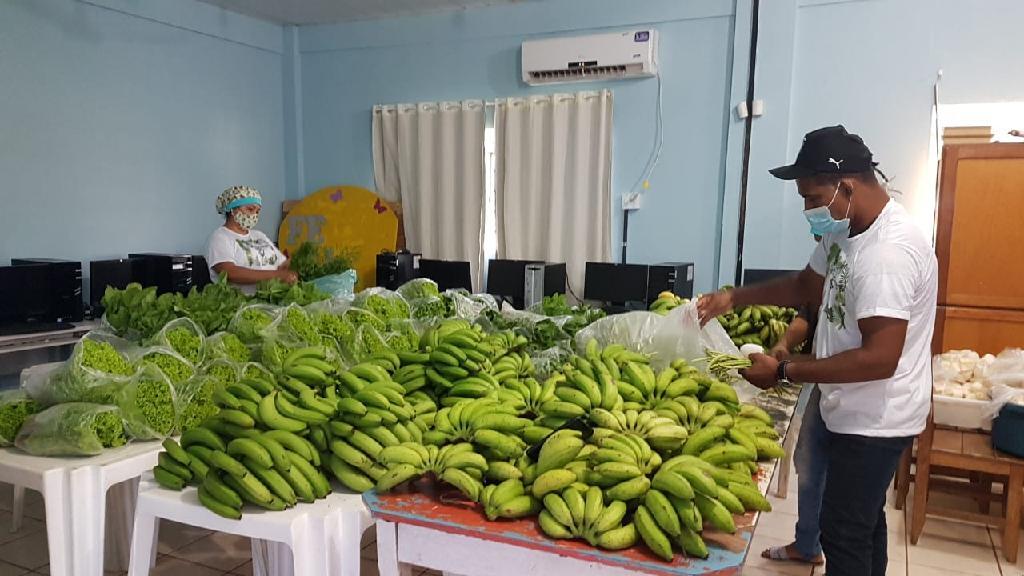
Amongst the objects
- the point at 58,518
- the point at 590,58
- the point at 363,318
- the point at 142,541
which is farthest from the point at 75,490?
the point at 590,58

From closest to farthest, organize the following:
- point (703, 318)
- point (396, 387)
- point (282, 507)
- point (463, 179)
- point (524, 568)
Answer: point (524, 568) < point (282, 507) < point (396, 387) < point (703, 318) < point (463, 179)

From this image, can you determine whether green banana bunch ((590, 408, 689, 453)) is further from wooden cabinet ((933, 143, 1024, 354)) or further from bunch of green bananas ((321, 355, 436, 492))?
wooden cabinet ((933, 143, 1024, 354))

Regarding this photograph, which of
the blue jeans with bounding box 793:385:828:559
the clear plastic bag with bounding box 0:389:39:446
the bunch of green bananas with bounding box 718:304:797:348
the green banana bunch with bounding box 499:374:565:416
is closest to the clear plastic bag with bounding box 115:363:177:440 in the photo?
the clear plastic bag with bounding box 0:389:39:446

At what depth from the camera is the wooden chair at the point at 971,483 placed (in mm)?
3000

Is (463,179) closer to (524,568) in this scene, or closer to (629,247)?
(629,247)

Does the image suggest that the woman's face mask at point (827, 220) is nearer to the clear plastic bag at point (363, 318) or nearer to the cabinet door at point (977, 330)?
the clear plastic bag at point (363, 318)

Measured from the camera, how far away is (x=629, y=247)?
5.70 m

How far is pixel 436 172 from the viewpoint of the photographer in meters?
6.32

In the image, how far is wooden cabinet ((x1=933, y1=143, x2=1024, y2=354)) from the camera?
11.7ft

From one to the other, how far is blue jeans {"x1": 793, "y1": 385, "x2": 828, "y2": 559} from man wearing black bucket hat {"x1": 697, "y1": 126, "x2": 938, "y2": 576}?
0.34 metres

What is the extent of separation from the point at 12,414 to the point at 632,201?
4.51m

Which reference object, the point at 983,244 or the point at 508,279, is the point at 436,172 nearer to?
the point at 508,279

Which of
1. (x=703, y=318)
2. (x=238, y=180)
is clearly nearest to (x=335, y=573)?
(x=703, y=318)

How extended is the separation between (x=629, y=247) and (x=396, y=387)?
4.09 m
